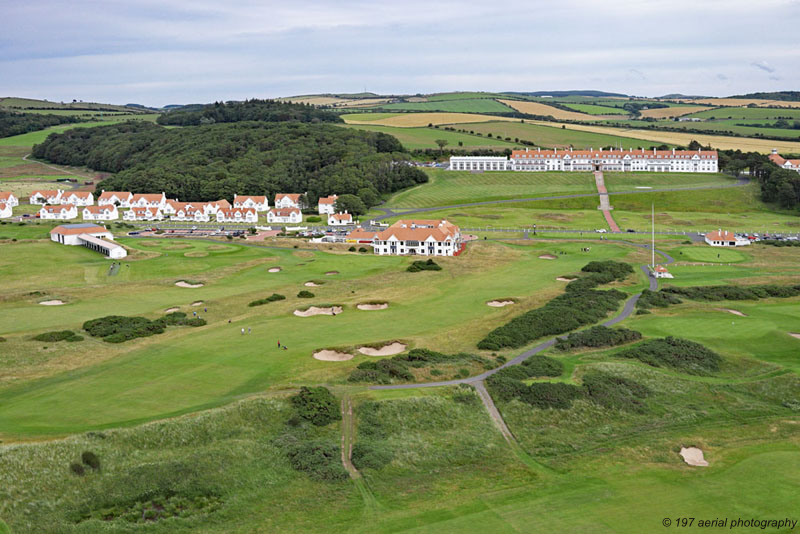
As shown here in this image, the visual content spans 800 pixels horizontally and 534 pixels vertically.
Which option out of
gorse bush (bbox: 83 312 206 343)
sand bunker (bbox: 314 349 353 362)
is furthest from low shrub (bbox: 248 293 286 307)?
sand bunker (bbox: 314 349 353 362)

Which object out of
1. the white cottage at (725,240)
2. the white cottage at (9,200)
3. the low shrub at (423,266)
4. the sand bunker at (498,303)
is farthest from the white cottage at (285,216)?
the white cottage at (725,240)

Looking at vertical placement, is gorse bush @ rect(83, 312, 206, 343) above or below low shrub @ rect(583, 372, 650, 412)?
above

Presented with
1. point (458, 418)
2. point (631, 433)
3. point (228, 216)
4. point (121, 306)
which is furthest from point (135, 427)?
point (228, 216)

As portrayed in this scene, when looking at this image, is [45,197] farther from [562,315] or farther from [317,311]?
[562,315]

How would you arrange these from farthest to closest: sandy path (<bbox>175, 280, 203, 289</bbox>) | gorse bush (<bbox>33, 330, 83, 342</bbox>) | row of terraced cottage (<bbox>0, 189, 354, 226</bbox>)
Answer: row of terraced cottage (<bbox>0, 189, 354, 226</bbox>), sandy path (<bbox>175, 280, 203, 289</bbox>), gorse bush (<bbox>33, 330, 83, 342</bbox>)

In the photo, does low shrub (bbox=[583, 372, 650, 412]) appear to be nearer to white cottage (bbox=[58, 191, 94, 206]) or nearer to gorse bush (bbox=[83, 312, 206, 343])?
gorse bush (bbox=[83, 312, 206, 343])

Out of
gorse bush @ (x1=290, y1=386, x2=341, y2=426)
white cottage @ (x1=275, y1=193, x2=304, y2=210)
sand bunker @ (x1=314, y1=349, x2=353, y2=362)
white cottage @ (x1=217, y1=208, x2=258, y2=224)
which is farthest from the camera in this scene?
white cottage @ (x1=275, y1=193, x2=304, y2=210)

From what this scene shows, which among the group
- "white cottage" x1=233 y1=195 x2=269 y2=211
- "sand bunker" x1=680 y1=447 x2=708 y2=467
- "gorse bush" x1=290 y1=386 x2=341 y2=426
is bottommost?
"sand bunker" x1=680 y1=447 x2=708 y2=467
